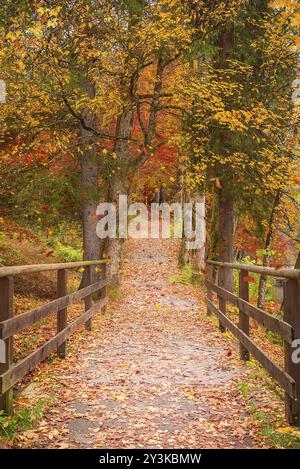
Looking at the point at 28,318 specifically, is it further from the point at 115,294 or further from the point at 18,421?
the point at 115,294

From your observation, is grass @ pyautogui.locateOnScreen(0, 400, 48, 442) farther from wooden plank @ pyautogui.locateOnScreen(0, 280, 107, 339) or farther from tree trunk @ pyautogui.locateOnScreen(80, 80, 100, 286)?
tree trunk @ pyautogui.locateOnScreen(80, 80, 100, 286)

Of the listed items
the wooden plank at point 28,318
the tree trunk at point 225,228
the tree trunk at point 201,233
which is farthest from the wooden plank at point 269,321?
the tree trunk at point 201,233

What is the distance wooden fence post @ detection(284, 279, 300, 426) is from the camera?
4520 millimetres

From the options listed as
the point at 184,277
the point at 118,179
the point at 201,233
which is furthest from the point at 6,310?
the point at 201,233

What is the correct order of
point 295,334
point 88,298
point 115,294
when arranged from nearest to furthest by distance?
1. point 295,334
2. point 88,298
3. point 115,294

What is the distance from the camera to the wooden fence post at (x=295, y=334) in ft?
14.8

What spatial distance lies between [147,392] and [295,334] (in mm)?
2401

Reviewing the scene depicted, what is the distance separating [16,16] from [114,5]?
261cm

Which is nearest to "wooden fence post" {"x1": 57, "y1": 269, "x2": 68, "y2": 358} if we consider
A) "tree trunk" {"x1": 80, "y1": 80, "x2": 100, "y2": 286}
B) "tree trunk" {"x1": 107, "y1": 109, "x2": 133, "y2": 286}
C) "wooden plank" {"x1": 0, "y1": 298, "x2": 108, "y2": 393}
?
"wooden plank" {"x1": 0, "y1": 298, "x2": 108, "y2": 393}

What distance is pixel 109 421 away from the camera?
5.18 metres

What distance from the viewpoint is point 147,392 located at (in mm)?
6227

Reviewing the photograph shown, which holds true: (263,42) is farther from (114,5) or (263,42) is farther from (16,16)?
(16,16)
